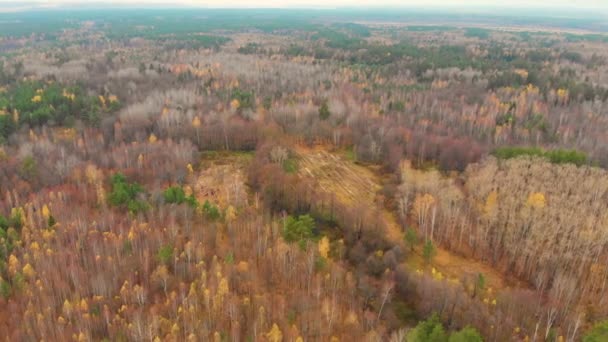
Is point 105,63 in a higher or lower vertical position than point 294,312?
higher

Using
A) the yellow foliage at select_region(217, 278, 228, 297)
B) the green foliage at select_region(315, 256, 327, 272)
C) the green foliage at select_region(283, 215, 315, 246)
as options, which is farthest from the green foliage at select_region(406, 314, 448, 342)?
the green foliage at select_region(283, 215, 315, 246)

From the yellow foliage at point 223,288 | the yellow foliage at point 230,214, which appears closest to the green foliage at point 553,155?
the yellow foliage at point 230,214

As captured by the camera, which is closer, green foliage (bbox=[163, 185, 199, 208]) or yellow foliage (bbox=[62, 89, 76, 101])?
green foliage (bbox=[163, 185, 199, 208])

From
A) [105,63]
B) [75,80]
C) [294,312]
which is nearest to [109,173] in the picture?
[294,312]

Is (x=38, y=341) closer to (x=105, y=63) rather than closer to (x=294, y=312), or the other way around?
(x=294, y=312)

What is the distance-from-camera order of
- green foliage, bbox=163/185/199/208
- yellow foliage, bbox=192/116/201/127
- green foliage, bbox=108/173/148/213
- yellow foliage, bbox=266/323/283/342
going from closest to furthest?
yellow foliage, bbox=266/323/283/342, green foliage, bbox=108/173/148/213, green foliage, bbox=163/185/199/208, yellow foliage, bbox=192/116/201/127

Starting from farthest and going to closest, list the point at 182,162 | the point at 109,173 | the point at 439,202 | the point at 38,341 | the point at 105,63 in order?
the point at 105,63
the point at 182,162
the point at 109,173
the point at 439,202
the point at 38,341

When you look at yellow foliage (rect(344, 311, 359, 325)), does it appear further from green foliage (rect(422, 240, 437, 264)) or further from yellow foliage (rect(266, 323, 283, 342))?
green foliage (rect(422, 240, 437, 264))
